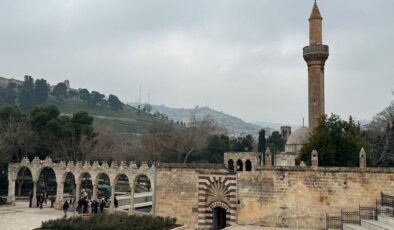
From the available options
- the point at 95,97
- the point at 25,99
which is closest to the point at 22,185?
the point at 25,99

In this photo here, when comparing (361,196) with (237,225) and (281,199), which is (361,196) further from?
(237,225)

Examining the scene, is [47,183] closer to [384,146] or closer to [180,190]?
[180,190]

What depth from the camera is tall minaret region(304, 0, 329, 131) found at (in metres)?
45.7

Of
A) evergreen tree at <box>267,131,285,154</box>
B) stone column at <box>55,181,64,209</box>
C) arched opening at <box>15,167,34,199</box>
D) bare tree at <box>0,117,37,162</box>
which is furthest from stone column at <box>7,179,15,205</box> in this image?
evergreen tree at <box>267,131,285,154</box>

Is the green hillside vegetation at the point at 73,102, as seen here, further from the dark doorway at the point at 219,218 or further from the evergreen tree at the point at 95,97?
the dark doorway at the point at 219,218

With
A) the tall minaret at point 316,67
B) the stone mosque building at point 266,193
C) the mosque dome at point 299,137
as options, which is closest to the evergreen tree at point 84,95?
the mosque dome at point 299,137

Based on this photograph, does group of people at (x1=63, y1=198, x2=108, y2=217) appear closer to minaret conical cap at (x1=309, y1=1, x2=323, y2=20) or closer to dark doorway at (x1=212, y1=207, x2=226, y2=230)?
dark doorway at (x1=212, y1=207, x2=226, y2=230)

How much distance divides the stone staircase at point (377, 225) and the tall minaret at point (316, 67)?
23.5 meters

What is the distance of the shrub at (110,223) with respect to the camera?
2719 centimetres

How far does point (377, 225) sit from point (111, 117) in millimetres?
132255

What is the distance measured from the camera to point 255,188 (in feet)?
91.0

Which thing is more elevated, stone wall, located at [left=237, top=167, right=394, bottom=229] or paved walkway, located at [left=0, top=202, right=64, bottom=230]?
stone wall, located at [left=237, top=167, right=394, bottom=229]

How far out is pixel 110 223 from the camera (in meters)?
27.6

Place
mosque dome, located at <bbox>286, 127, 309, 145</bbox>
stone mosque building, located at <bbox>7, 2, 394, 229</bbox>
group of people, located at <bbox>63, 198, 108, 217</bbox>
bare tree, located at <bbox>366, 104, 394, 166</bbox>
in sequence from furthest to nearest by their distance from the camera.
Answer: mosque dome, located at <bbox>286, 127, 309, 145</bbox> → bare tree, located at <bbox>366, 104, 394, 166</bbox> → group of people, located at <bbox>63, 198, 108, 217</bbox> → stone mosque building, located at <bbox>7, 2, 394, 229</bbox>
